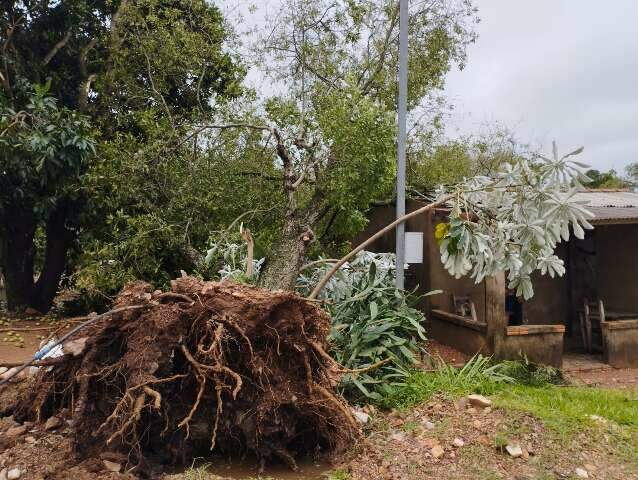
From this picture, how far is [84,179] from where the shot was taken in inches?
318

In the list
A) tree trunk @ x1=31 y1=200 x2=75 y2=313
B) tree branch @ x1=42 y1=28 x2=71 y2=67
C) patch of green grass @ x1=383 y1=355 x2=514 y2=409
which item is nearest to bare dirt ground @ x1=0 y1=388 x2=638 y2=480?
patch of green grass @ x1=383 y1=355 x2=514 y2=409

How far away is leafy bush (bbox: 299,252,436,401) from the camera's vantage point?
17.0ft

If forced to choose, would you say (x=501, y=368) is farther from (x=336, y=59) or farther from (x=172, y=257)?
(x=336, y=59)

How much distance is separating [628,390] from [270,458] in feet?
13.8

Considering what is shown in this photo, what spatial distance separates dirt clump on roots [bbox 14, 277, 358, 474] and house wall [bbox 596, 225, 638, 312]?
6.69 meters

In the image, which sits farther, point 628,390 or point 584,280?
point 584,280

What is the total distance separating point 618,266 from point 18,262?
11.1m

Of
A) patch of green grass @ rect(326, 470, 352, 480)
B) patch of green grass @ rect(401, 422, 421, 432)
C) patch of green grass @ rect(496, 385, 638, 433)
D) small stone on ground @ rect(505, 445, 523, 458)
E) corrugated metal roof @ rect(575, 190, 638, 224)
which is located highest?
corrugated metal roof @ rect(575, 190, 638, 224)


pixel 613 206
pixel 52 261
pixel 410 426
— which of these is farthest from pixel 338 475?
pixel 52 261

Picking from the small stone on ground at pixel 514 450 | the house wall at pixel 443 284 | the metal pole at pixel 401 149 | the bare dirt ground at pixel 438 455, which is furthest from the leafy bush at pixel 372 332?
the house wall at pixel 443 284

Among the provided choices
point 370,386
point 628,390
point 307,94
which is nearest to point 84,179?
point 307,94

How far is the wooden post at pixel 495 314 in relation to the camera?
706 centimetres

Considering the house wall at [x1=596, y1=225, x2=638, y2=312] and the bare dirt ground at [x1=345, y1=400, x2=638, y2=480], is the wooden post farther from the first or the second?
the house wall at [x1=596, y1=225, x2=638, y2=312]

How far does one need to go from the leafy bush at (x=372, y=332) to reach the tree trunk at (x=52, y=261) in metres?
7.03
